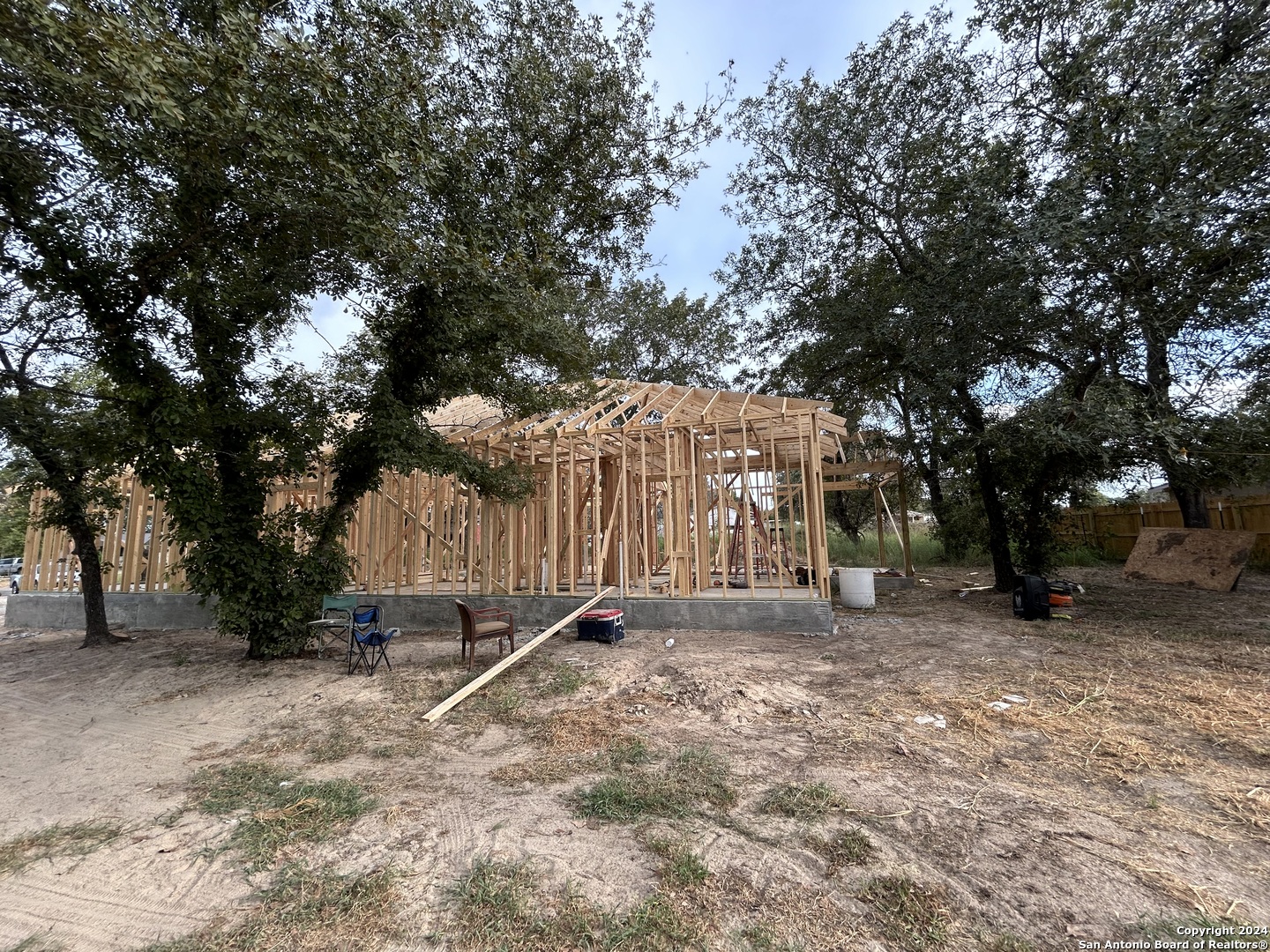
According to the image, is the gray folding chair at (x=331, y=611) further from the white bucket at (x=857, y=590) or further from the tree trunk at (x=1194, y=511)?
the tree trunk at (x=1194, y=511)

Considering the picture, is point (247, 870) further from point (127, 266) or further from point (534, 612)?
point (534, 612)

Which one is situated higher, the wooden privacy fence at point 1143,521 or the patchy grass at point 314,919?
the wooden privacy fence at point 1143,521

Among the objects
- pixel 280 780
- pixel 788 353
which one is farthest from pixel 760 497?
pixel 280 780

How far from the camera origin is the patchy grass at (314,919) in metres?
Result: 2.09

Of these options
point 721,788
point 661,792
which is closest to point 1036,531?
point 721,788

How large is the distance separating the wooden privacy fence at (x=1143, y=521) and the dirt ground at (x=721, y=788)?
322 inches

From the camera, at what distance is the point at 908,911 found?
7.22 ft

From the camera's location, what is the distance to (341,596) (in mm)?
7062

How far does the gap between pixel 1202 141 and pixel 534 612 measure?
11001 mm

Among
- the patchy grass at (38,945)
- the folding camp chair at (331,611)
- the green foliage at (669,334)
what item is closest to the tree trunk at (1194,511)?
the green foliage at (669,334)

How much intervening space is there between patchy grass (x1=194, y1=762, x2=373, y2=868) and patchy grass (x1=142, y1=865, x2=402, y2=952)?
36 cm

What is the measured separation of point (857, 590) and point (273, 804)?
9.63 m

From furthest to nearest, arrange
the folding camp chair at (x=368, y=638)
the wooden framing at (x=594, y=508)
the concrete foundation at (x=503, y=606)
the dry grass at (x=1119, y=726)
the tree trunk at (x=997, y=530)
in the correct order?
the tree trunk at (x=997, y=530), the wooden framing at (x=594, y=508), the concrete foundation at (x=503, y=606), the folding camp chair at (x=368, y=638), the dry grass at (x=1119, y=726)

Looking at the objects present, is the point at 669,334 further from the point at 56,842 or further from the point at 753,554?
the point at 56,842
